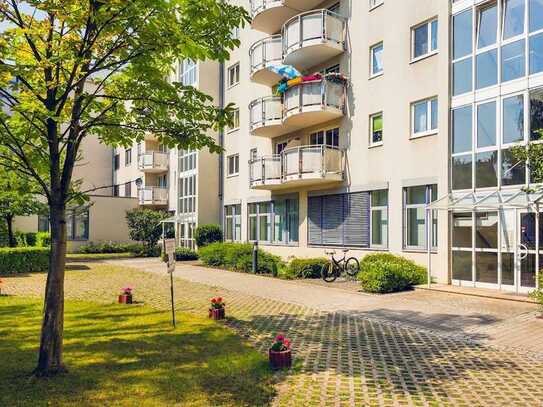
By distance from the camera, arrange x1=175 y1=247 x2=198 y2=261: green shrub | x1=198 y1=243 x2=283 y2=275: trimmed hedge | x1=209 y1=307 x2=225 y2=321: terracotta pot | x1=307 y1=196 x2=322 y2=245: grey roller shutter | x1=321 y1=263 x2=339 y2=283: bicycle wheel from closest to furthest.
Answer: x1=209 y1=307 x2=225 y2=321: terracotta pot
x1=321 y1=263 x2=339 y2=283: bicycle wheel
x1=198 y1=243 x2=283 y2=275: trimmed hedge
x1=307 y1=196 x2=322 y2=245: grey roller shutter
x1=175 y1=247 x2=198 y2=261: green shrub

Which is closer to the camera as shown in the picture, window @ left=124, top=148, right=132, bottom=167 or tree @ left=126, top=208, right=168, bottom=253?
tree @ left=126, top=208, right=168, bottom=253

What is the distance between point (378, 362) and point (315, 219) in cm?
1458

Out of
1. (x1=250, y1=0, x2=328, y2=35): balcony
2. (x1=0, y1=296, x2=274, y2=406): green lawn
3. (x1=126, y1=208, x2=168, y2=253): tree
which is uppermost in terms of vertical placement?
(x1=250, y1=0, x2=328, y2=35): balcony

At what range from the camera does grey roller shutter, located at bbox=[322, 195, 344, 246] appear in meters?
20.0

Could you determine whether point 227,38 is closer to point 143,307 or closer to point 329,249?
point 143,307

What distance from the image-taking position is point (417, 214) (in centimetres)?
1645

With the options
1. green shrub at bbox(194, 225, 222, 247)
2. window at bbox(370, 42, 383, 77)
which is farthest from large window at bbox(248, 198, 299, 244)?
window at bbox(370, 42, 383, 77)

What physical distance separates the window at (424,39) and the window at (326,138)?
4911 mm

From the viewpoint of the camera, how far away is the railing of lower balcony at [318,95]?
772 inches

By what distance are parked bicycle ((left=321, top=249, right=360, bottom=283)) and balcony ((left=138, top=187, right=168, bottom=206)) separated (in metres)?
22.6

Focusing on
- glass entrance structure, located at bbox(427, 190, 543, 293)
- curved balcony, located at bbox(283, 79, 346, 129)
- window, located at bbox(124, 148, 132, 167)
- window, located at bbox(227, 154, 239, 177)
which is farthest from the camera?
window, located at bbox(124, 148, 132, 167)

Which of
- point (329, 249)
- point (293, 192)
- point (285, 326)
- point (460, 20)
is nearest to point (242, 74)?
point (293, 192)

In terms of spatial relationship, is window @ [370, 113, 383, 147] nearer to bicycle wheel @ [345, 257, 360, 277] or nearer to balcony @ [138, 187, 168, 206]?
bicycle wheel @ [345, 257, 360, 277]

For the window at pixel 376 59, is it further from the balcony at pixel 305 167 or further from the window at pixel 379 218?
the window at pixel 379 218
